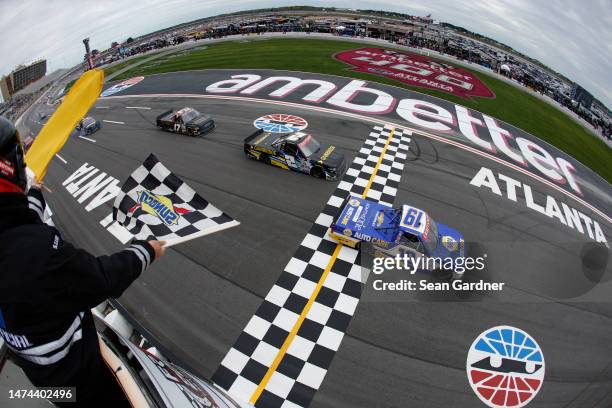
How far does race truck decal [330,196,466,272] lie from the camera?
666cm

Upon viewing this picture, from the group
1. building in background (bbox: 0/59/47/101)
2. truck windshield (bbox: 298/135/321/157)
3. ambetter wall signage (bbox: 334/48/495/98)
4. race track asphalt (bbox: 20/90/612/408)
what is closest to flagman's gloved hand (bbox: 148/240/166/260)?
race track asphalt (bbox: 20/90/612/408)

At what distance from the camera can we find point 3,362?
2215 millimetres

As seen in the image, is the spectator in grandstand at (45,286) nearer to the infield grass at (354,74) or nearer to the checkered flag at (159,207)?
the checkered flag at (159,207)

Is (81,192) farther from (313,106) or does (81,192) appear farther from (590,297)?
(590,297)

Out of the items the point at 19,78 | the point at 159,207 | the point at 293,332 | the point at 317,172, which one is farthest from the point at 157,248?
the point at 19,78

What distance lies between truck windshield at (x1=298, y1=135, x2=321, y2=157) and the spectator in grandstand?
8392mm

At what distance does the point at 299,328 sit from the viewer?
18.7 ft

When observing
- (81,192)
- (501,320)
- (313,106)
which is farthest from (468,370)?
(313,106)

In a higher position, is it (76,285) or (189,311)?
(76,285)

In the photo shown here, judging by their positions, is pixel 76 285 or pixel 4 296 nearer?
pixel 4 296

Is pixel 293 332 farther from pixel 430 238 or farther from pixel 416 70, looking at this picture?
pixel 416 70

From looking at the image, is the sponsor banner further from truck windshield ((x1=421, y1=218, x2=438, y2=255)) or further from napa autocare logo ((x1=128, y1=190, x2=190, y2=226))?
truck windshield ((x1=421, y1=218, x2=438, y2=255))

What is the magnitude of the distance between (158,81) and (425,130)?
18203mm

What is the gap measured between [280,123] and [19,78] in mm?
44477
